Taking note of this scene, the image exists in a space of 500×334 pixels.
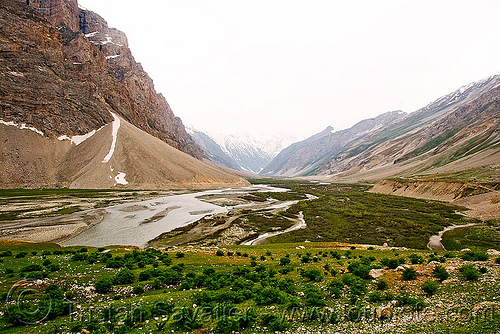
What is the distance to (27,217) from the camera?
56.3 meters

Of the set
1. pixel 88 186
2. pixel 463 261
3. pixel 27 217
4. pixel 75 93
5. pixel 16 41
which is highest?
pixel 16 41

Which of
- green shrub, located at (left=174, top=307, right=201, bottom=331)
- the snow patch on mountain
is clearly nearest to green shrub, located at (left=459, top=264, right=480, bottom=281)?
green shrub, located at (left=174, top=307, right=201, bottom=331)

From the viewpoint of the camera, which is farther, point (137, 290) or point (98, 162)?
point (98, 162)

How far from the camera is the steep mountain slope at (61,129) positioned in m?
121

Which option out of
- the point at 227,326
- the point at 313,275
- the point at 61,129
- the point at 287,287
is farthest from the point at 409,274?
the point at 61,129

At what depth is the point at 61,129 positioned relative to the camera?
14112 centimetres

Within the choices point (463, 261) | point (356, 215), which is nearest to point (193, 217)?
point (356, 215)

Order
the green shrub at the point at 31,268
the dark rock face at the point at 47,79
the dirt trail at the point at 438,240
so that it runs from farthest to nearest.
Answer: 1. the dark rock face at the point at 47,79
2. the dirt trail at the point at 438,240
3. the green shrub at the point at 31,268

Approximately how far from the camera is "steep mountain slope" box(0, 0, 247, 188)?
121m

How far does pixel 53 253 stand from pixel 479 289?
1308 inches

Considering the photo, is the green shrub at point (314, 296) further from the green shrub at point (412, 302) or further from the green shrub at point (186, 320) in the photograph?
the green shrub at point (186, 320)

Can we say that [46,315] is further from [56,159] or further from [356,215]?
[56,159]

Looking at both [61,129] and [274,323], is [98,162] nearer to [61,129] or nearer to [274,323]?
[61,129]

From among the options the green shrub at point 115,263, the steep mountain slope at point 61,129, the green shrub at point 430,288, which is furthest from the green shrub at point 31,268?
the steep mountain slope at point 61,129
